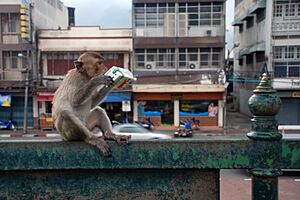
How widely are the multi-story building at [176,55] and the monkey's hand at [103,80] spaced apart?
1634 centimetres

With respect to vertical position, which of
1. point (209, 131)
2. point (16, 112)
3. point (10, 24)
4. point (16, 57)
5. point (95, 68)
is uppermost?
point (10, 24)

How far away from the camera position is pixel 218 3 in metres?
19.4

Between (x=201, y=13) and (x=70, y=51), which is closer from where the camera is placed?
(x=70, y=51)

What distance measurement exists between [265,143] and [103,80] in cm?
133

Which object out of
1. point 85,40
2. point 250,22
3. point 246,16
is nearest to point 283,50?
point 250,22

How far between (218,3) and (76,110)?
18.6m

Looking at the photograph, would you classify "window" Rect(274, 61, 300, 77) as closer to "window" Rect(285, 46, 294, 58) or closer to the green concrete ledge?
"window" Rect(285, 46, 294, 58)

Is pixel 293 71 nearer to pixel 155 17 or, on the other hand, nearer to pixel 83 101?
pixel 155 17

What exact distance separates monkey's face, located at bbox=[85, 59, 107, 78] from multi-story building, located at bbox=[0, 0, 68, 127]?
1762 centimetres

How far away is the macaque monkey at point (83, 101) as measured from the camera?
2469 millimetres

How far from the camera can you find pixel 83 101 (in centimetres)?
264

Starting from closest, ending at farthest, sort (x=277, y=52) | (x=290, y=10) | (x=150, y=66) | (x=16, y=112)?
1. (x=290, y=10)
2. (x=277, y=52)
3. (x=150, y=66)
4. (x=16, y=112)

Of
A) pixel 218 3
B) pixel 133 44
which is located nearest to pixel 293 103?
pixel 218 3

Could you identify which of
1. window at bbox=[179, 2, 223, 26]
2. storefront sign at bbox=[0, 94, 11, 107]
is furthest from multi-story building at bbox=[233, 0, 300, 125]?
storefront sign at bbox=[0, 94, 11, 107]
